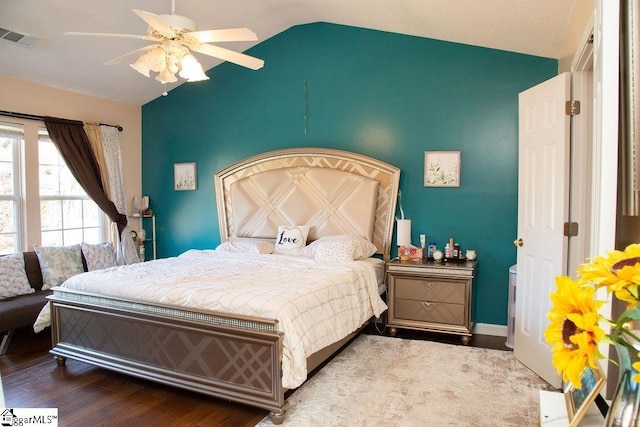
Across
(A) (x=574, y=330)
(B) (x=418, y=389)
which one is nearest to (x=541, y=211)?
(B) (x=418, y=389)

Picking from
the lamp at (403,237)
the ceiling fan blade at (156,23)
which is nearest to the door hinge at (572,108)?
the lamp at (403,237)

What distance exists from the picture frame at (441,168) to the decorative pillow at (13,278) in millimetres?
4183

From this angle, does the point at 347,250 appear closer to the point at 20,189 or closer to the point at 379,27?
the point at 379,27

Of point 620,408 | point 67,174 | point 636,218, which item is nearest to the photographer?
point 620,408

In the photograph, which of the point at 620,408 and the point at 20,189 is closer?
the point at 620,408

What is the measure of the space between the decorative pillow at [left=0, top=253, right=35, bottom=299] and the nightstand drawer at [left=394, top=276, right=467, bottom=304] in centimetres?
367

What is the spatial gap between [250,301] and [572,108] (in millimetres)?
2500

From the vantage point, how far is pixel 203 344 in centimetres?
276

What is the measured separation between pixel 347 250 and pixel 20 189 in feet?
12.0

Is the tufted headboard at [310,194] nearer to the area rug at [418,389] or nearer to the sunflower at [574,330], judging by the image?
the area rug at [418,389]

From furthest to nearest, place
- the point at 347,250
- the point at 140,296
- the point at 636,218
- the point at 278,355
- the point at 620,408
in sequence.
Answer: the point at 347,250 < the point at 140,296 < the point at 278,355 < the point at 636,218 < the point at 620,408

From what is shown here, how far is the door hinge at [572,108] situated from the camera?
113 inches

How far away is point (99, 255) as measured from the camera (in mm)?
5047

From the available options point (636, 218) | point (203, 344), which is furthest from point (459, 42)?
point (203, 344)
